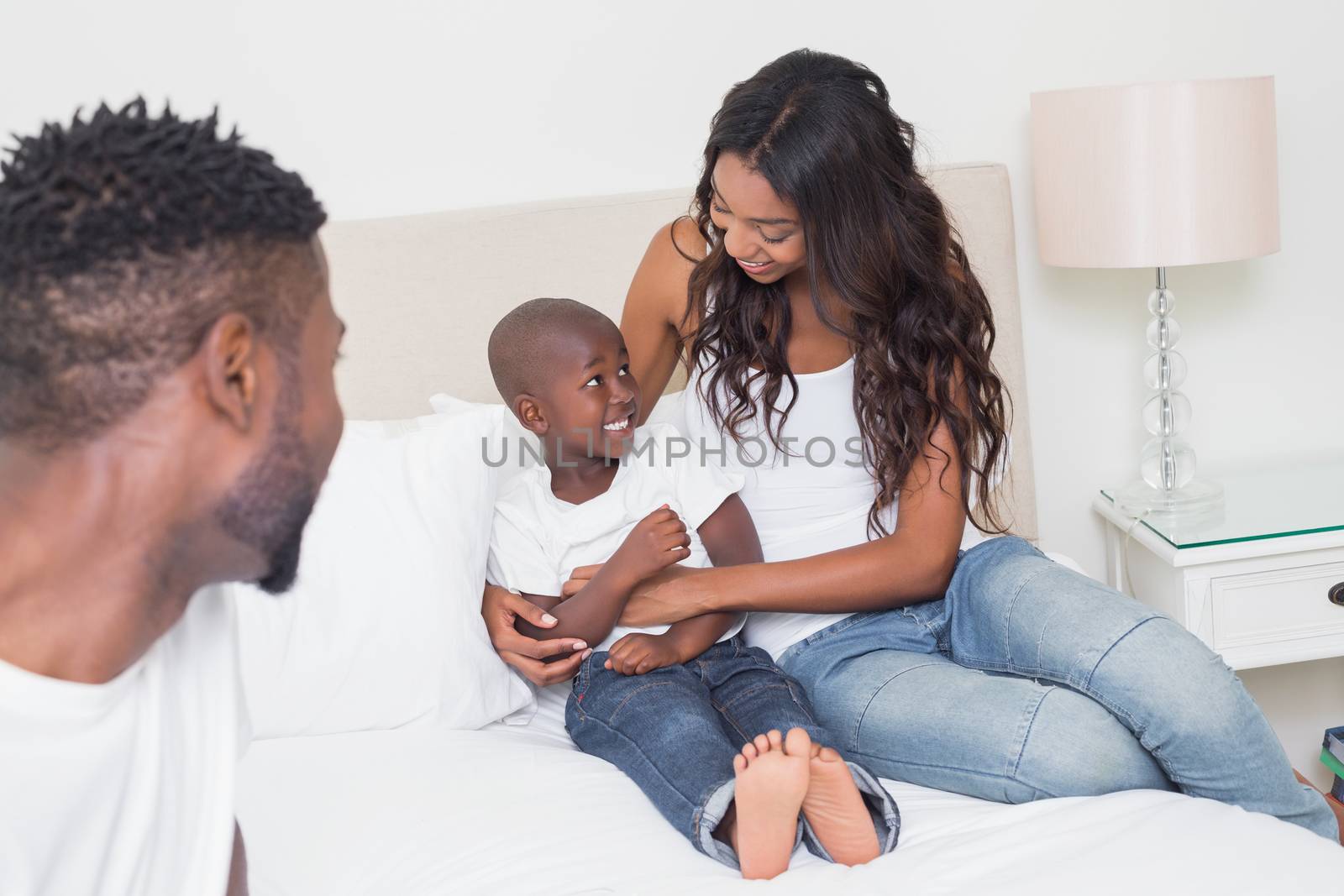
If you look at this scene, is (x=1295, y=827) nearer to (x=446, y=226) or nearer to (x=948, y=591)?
(x=948, y=591)

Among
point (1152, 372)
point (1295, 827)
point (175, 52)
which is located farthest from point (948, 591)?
point (175, 52)

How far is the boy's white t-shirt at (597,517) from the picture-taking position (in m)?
1.57

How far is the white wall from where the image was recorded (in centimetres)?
197

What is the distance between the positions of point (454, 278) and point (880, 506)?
0.82 metres

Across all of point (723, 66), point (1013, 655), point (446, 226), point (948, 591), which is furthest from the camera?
point (723, 66)

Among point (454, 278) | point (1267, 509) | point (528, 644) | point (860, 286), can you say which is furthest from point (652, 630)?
point (1267, 509)

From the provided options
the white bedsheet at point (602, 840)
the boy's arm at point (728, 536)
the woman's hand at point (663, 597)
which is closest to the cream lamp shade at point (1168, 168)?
the boy's arm at point (728, 536)

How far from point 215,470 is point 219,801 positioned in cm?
27

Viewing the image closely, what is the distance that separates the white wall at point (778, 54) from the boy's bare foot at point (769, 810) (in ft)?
3.68

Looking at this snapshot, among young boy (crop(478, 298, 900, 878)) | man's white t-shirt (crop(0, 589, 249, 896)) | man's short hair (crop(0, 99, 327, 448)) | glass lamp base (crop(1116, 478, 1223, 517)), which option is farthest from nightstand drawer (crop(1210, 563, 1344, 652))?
man's short hair (crop(0, 99, 327, 448))

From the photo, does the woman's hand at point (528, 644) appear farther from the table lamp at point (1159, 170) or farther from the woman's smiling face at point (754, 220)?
the table lamp at point (1159, 170)

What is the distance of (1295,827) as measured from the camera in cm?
108

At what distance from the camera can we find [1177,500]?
6.82 feet

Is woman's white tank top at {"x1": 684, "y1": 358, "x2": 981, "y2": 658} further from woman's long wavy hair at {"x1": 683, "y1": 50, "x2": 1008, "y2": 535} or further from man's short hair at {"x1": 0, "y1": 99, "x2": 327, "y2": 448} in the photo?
man's short hair at {"x1": 0, "y1": 99, "x2": 327, "y2": 448}
